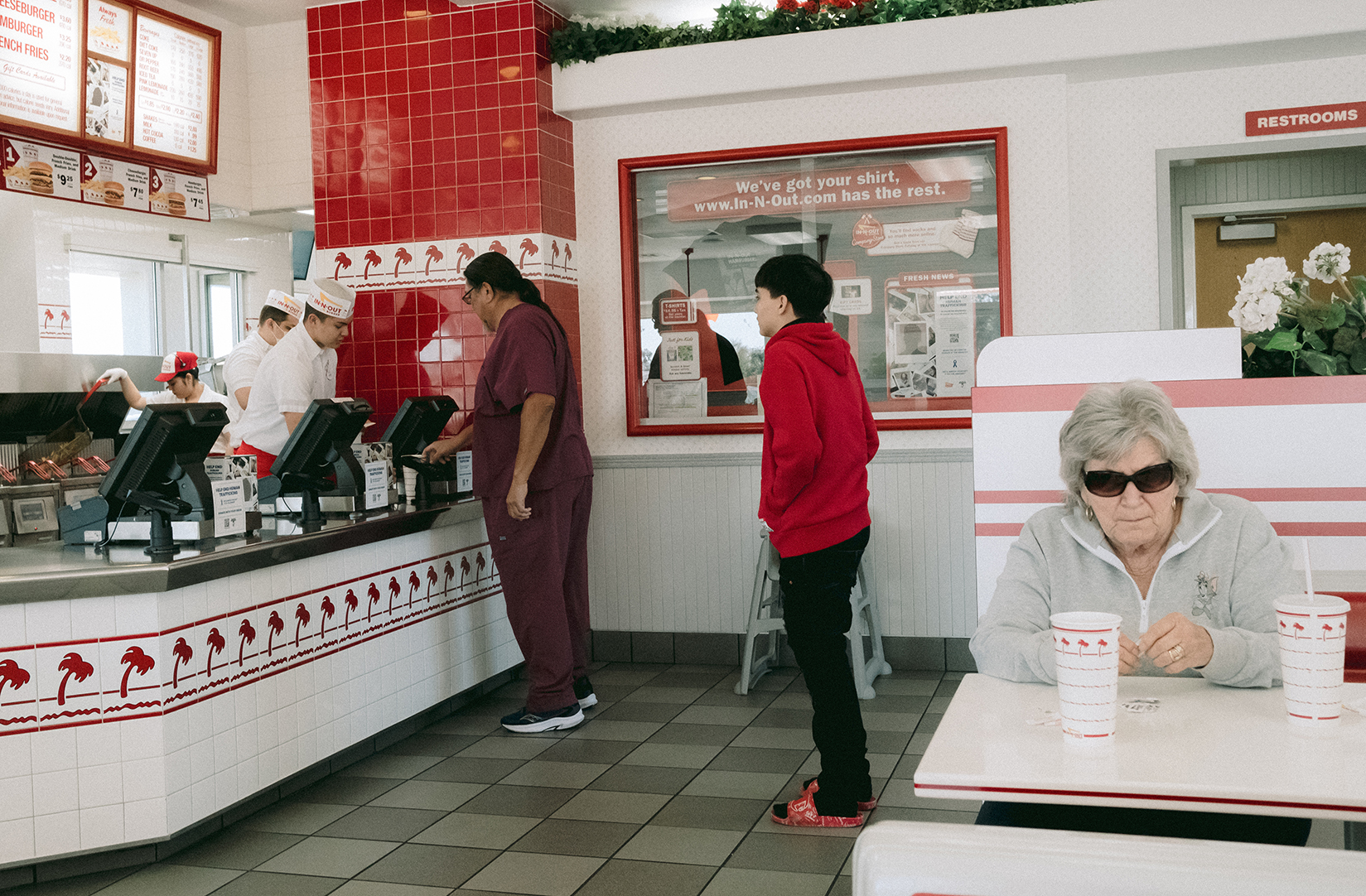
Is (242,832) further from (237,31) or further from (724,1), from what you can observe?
(237,31)

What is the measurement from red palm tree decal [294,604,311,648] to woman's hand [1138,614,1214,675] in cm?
268

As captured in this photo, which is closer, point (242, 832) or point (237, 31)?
point (242, 832)

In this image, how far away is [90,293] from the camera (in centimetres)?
632

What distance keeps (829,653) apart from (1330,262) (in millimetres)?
1620

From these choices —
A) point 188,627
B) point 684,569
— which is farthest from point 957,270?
point 188,627

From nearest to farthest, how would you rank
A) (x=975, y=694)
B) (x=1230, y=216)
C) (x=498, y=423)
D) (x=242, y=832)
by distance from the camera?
(x=975, y=694)
(x=242, y=832)
(x=498, y=423)
(x=1230, y=216)

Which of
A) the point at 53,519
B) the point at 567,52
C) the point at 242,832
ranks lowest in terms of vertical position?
the point at 242,832

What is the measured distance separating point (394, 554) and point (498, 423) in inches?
24.2

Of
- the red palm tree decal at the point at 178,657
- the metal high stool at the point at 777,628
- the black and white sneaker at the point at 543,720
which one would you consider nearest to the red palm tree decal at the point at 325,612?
the red palm tree decal at the point at 178,657

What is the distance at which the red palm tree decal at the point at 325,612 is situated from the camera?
3662 millimetres

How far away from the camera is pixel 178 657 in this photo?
10.0ft

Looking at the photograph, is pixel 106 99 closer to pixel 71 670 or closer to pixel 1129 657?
pixel 71 670

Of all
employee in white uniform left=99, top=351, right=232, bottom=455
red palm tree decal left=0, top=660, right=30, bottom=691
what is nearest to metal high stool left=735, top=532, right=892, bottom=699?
red palm tree decal left=0, top=660, right=30, bottom=691

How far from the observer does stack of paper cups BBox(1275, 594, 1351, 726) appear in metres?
1.48
